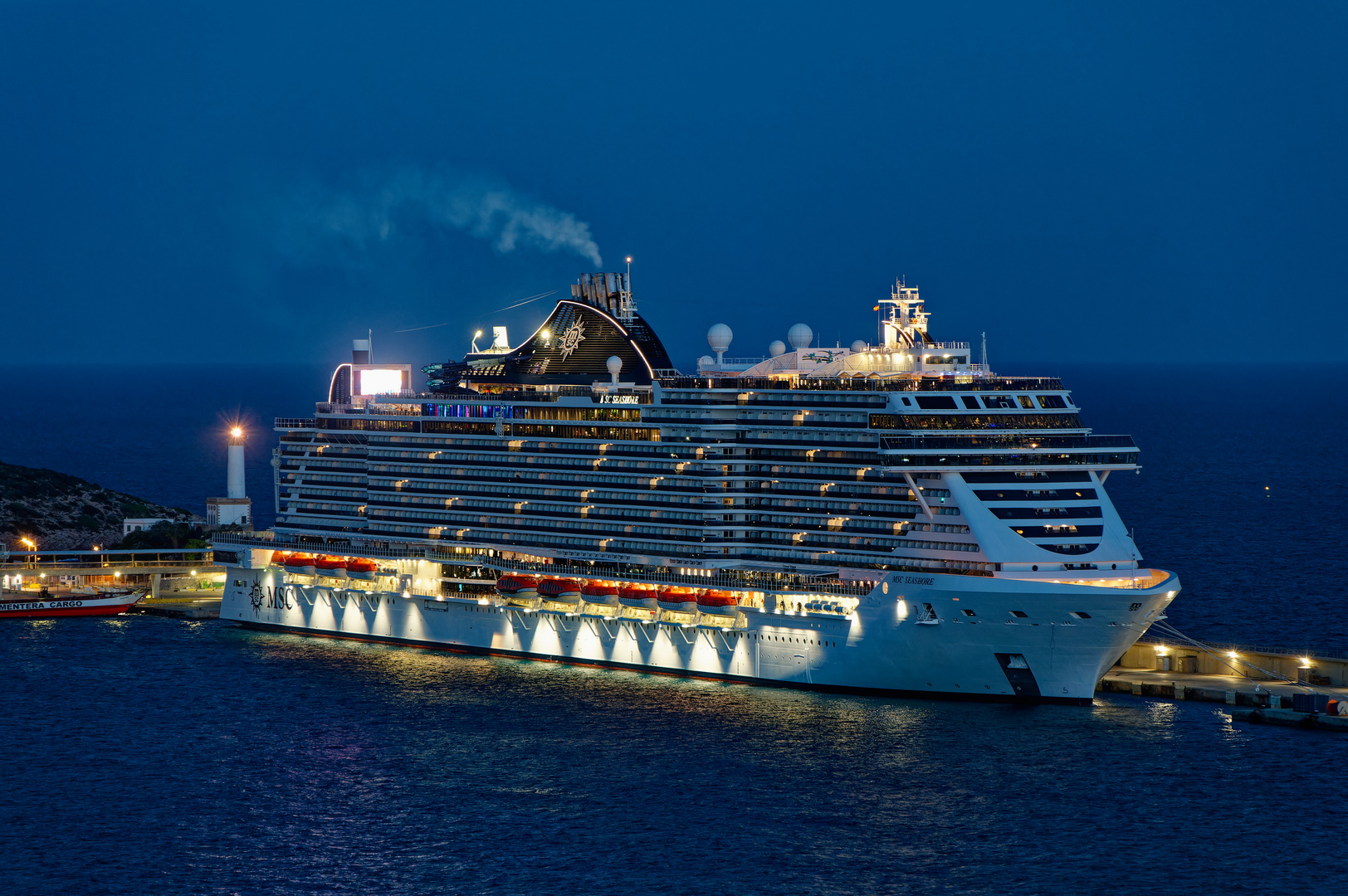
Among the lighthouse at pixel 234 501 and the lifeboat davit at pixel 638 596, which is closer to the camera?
the lifeboat davit at pixel 638 596

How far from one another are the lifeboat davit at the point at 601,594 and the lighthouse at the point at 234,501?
32366mm

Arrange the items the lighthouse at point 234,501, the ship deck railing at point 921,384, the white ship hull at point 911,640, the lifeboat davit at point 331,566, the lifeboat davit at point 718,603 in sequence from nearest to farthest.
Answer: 1. the white ship hull at point 911,640
2. the ship deck railing at point 921,384
3. the lifeboat davit at point 718,603
4. the lifeboat davit at point 331,566
5. the lighthouse at point 234,501

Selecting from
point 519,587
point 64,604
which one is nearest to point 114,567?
point 64,604

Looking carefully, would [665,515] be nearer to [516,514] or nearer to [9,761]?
[516,514]

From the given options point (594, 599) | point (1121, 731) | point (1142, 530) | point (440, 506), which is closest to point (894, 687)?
point (1121, 731)

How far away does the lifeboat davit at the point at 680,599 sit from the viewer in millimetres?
63906

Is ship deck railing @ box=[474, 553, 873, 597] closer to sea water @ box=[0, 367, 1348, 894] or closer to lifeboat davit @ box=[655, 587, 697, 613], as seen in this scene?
lifeboat davit @ box=[655, 587, 697, 613]

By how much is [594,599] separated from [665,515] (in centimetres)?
459

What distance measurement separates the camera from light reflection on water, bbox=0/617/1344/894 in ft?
146

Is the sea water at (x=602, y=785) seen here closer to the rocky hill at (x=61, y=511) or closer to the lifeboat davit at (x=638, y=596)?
the lifeboat davit at (x=638, y=596)

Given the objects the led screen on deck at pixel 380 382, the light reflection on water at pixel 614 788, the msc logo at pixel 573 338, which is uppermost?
the msc logo at pixel 573 338

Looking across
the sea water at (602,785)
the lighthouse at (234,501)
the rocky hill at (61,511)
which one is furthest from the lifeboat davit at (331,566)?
the rocky hill at (61,511)

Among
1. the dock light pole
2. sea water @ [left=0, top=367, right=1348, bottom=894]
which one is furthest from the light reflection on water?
the dock light pole

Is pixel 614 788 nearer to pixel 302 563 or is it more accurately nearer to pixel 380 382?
pixel 302 563
